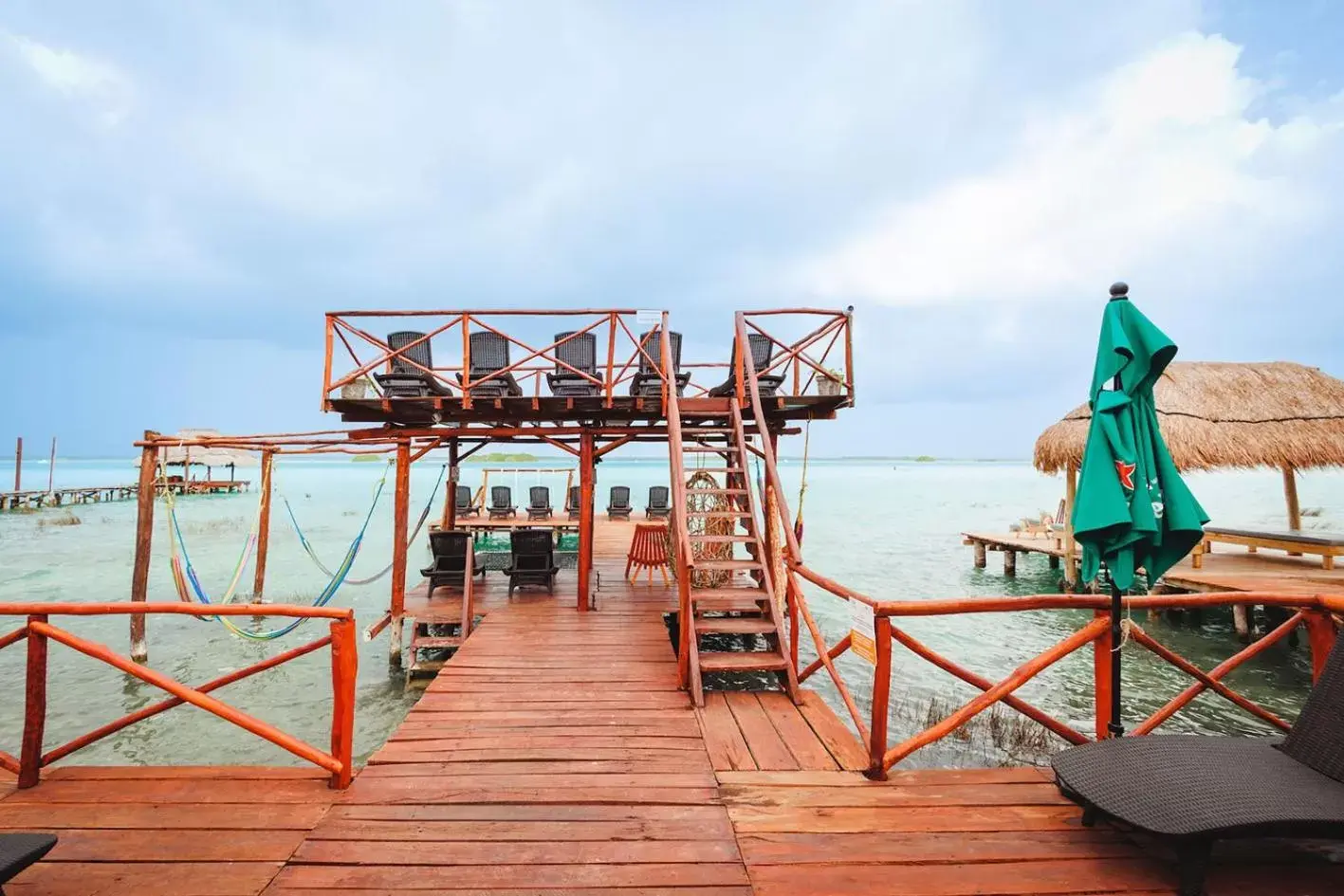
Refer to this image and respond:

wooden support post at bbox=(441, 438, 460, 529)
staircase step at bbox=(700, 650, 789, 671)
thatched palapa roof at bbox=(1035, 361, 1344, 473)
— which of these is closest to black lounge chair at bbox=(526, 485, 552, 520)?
wooden support post at bbox=(441, 438, 460, 529)

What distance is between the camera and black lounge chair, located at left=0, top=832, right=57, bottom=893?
2055 millimetres

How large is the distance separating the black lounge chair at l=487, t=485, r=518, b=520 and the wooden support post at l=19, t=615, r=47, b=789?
1281 centimetres

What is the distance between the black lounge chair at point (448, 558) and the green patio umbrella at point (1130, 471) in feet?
24.1

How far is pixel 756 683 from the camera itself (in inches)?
347

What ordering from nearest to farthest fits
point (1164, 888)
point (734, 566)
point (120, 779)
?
1. point (1164, 888)
2. point (120, 779)
3. point (734, 566)

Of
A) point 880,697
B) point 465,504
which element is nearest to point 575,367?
point 880,697

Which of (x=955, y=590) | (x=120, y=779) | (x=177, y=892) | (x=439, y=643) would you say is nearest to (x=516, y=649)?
(x=439, y=643)

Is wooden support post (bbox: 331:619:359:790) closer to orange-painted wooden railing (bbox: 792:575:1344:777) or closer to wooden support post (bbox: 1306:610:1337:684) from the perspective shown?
orange-painted wooden railing (bbox: 792:575:1344:777)

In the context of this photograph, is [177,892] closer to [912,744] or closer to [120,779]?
[120,779]

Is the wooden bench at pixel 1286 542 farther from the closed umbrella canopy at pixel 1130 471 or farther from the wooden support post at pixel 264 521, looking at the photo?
the wooden support post at pixel 264 521

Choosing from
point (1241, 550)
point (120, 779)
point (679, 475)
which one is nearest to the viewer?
point (120, 779)

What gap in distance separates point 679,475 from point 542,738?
103 inches

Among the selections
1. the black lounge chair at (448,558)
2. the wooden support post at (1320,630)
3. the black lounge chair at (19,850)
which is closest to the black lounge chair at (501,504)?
the black lounge chair at (448,558)

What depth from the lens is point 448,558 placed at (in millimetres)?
8578
